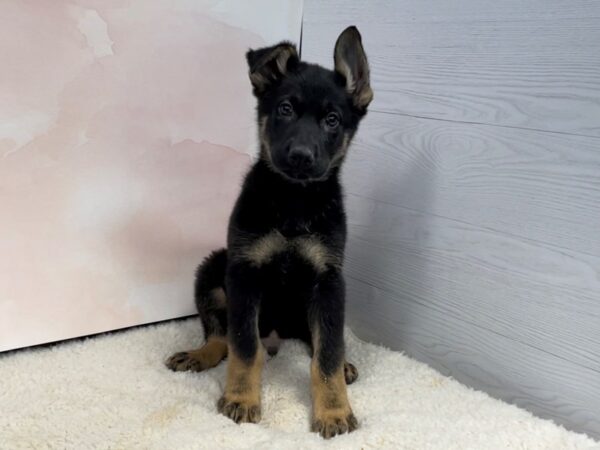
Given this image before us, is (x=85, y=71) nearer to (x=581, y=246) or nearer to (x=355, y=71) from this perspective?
(x=355, y=71)

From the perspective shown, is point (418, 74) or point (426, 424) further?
point (418, 74)

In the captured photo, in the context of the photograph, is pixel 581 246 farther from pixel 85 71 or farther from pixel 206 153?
pixel 85 71

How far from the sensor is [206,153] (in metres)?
2.67

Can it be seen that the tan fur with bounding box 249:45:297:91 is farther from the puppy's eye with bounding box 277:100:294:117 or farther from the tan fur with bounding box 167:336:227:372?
the tan fur with bounding box 167:336:227:372

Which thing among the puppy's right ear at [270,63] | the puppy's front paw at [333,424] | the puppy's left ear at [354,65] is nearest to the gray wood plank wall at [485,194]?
the puppy's front paw at [333,424]

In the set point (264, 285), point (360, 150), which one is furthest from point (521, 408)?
point (360, 150)

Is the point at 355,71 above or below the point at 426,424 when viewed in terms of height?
above

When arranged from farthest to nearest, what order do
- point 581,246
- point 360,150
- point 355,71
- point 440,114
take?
point 360,150 → point 440,114 → point 355,71 → point 581,246

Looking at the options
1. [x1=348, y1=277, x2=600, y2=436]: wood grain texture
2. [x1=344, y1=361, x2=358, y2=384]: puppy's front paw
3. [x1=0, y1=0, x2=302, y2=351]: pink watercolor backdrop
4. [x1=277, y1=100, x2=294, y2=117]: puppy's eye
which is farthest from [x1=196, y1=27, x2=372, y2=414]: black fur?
[x1=0, y1=0, x2=302, y2=351]: pink watercolor backdrop

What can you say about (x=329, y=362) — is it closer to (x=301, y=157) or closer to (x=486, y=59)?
(x=301, y=157)

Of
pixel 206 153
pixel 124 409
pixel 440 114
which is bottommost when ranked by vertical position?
pixel 124 409

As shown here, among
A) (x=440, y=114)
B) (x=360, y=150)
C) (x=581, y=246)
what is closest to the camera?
(x=581, y=246)

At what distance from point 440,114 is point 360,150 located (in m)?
0.45

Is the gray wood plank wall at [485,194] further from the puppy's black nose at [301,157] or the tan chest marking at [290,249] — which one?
the puppy's black nose at [301,157]
